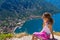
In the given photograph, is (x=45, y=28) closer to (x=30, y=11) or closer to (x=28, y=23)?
(x=28, y=23)

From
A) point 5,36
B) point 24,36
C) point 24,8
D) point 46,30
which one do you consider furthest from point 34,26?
point 46,30

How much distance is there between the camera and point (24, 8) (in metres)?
6.39

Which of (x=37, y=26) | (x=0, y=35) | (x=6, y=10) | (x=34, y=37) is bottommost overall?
(x=34, y=37)

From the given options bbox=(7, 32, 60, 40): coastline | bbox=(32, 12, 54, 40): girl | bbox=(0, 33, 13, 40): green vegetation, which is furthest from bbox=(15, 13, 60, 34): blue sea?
bbox=(32, 12, 54, 40): girl

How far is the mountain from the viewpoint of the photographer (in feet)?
20.4

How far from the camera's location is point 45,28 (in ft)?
13.7

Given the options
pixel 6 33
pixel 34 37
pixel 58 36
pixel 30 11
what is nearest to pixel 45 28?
pixel 34 37

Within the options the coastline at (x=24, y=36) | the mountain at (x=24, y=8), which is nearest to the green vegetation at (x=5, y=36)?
the coastline at (x=24, y=36)

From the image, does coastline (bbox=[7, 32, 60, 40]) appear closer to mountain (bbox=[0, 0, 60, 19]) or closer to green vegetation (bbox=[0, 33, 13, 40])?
green vegetation (bbox=[0, 33, 13, 40])

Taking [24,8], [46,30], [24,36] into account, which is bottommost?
[46,30]

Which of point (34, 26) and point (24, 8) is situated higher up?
point (24, 8)

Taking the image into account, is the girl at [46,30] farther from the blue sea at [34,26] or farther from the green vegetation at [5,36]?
the blue sea at [34,26]

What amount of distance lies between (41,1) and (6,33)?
1365mm

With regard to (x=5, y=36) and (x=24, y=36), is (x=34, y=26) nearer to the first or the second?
(x=24, y=36)
